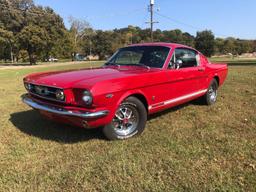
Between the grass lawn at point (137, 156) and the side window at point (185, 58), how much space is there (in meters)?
1.12

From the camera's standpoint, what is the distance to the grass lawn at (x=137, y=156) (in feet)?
10.3

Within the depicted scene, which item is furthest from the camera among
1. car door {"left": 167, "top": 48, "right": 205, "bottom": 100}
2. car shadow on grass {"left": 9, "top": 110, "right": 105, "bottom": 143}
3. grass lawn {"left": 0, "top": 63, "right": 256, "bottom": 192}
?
car door {"left": 167, "top": 48, "right": 205, "bottom": 100}

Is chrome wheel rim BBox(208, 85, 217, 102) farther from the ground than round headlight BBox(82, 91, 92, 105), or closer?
closer

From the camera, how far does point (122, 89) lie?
4129 millimetres

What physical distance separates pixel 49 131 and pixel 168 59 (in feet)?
8.31

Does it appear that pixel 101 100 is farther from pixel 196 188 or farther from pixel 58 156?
pixel 196 188

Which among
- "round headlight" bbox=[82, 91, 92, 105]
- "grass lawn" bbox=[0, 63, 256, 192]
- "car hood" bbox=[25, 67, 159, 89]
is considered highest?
"car hood" bbox=[25, 67, 159, 89]

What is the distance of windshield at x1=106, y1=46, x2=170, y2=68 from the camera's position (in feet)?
17.1

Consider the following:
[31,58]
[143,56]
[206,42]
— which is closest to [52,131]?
[143,56]

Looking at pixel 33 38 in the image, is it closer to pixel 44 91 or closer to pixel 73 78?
pixel 44 91

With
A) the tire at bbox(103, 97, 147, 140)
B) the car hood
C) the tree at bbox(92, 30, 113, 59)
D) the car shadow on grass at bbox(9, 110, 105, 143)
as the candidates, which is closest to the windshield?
the car hood

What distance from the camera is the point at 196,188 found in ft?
9.96

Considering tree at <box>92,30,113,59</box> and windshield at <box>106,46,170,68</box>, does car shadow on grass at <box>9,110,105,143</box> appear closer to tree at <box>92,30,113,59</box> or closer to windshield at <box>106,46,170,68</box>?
windshield at <box>106,46,170,68</box>

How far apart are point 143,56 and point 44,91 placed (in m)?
2.06
